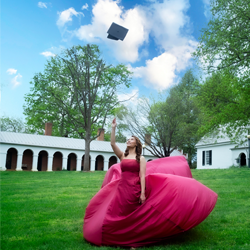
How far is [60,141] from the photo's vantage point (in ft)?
121

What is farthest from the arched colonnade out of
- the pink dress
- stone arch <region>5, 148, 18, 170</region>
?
the pink dress

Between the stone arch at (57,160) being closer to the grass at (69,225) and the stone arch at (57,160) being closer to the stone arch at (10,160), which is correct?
the stone arch at (10,160)

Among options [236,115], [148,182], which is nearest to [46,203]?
[148,182]

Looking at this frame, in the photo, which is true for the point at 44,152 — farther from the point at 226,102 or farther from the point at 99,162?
the point at 226,102

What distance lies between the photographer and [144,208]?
5062 millimetres

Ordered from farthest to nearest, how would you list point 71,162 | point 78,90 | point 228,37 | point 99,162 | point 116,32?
point 99,162, point 71,162, point 78,90, point 228,37, point 116,32

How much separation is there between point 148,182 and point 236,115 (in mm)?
13208

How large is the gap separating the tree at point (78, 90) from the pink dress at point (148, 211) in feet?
70.3

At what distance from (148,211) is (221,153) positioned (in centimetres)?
2847

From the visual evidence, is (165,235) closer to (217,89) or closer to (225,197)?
(225,197)

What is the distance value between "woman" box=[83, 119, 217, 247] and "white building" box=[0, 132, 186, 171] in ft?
96.2

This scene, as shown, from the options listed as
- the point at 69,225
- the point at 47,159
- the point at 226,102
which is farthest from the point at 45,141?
the point at 69,225

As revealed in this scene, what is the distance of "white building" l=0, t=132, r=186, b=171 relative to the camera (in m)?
32.4

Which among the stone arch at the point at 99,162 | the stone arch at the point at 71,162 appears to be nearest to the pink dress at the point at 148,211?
the stone arch at the point at 71,162
